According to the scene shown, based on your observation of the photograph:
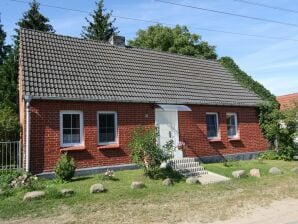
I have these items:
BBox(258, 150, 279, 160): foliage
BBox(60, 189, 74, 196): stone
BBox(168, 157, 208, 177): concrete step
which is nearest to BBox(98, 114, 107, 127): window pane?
BBox(168, 157, 208, 177): concrete step

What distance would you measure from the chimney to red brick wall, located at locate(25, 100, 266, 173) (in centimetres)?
523

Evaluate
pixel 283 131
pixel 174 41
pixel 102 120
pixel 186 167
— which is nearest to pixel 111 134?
pixel 102 120

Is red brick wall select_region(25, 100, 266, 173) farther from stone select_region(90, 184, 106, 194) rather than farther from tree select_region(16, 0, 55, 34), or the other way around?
tree select_region(16, 0, 55, 34)

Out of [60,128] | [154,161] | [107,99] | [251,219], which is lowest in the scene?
[251,219]

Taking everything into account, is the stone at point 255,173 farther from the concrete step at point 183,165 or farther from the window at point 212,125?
the window at point 212,125

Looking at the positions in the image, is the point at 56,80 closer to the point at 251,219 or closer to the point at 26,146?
the point at 26,146

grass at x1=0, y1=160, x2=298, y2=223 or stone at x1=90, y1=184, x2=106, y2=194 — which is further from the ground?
stone at x1=90, y1=184, x2=106, y2=194

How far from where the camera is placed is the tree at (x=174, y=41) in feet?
135

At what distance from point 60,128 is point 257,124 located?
41.4 ft

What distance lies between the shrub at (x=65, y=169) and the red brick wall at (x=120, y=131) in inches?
36.3

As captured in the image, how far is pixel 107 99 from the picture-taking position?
589 inches

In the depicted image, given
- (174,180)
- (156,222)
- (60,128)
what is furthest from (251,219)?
(60,128)

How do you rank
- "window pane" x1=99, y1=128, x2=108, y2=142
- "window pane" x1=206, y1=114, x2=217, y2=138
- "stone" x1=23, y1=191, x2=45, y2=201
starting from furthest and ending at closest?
"window pane" x1=206, y1=114, x2=217, y2=138
"window pane" x1=99, y1=128, x2=108, y2=142
"stone" x1=23, y1=191, x2=45, y2=201

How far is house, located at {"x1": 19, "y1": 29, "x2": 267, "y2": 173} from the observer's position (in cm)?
1368
